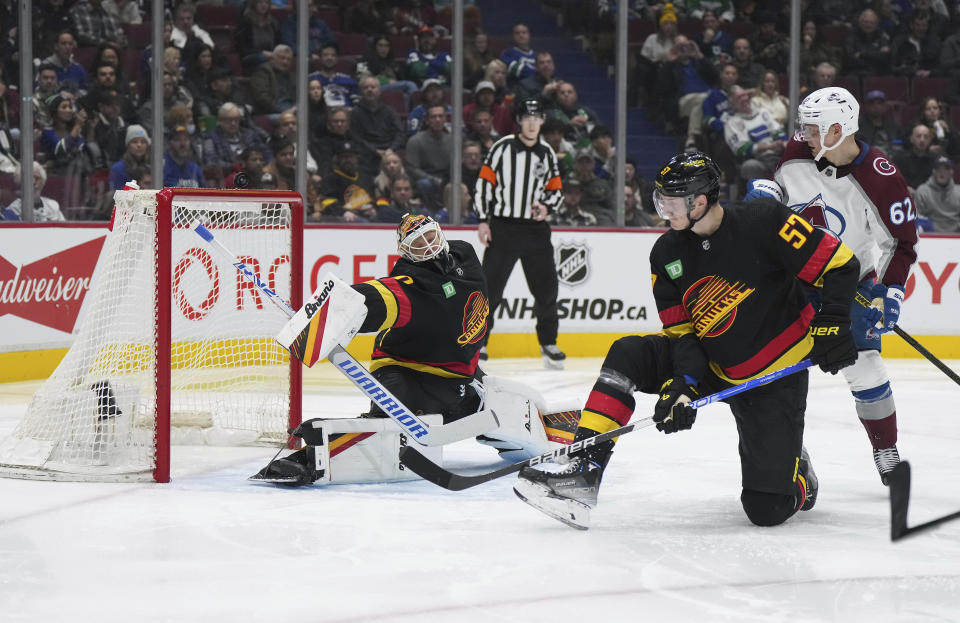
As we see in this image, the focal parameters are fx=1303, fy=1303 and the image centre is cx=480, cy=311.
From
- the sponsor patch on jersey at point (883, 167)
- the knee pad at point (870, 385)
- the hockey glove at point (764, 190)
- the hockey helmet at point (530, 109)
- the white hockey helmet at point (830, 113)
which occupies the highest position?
the hockey helmet at point (530, 109)

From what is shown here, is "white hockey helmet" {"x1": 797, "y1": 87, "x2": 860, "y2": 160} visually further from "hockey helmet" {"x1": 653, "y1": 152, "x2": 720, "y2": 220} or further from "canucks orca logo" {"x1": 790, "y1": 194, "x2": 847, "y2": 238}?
"hockey helmet" {"x1": 653, "y1": 152, "x2": 720, "y2": 220}

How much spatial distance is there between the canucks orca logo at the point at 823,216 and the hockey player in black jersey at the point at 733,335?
41 centimetres

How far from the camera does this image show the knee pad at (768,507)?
10.2 ft

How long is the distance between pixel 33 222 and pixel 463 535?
12.2 ft

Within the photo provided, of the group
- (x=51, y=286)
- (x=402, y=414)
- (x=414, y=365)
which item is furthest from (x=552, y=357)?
(x=402, y=414)

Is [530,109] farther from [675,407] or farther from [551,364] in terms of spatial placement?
[675,407]

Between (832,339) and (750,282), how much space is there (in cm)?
23

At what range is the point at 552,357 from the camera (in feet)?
21.6

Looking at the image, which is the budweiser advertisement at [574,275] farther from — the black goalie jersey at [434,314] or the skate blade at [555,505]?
the skate blade at [555,505]

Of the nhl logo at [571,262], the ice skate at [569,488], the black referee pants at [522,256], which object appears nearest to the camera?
the ice skate at [569,488]

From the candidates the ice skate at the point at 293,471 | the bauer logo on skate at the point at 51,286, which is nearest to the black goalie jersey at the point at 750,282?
the ice skate at the point at 293,471

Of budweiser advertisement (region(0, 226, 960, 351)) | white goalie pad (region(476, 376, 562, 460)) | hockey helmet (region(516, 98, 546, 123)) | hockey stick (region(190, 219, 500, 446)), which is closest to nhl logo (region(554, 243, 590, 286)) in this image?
budweiser advertisement (region(0, 226, 960, 351))

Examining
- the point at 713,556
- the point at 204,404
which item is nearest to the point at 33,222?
the point at 204,404

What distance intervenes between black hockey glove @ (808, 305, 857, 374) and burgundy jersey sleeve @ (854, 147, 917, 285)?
522mm
